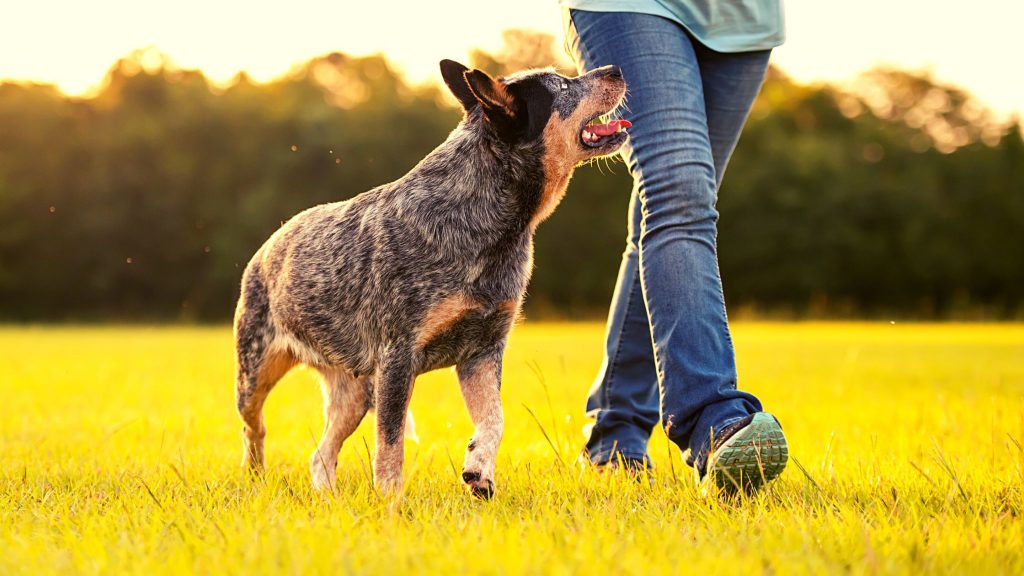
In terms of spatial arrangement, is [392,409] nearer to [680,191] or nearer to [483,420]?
[483,420]

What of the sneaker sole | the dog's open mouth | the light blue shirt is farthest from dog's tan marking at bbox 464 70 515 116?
the sneaker sole

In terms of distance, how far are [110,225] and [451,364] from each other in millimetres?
35134

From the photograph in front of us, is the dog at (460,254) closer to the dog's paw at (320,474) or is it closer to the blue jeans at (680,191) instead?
the dog's paw at (320,474)

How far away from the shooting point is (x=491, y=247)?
360 cm

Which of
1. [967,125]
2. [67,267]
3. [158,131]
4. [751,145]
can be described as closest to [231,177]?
[158,131]

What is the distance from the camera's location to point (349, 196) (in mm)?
34219

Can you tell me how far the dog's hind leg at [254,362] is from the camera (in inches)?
169

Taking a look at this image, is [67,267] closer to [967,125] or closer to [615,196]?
[615,196]

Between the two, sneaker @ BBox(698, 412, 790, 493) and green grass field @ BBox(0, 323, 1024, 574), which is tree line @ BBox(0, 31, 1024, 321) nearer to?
green grass field @ BBox(0, 323, 1024, 574)

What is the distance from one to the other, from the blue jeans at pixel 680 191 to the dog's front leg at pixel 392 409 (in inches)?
37.1

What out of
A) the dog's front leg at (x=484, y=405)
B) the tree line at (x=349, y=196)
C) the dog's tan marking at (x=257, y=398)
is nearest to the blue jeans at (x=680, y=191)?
the dog's front leg at (x=484, y=405)

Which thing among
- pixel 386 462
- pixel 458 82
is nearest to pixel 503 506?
pixel 386 462

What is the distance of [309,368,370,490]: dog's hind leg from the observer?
406 cm

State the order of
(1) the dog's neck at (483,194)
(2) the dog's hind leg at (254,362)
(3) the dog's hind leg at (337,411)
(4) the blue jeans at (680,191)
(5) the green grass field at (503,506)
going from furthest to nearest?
(2) the dog's hind leg at (254,362)
(3) the dog's hind leg at (337,411)
(1) the dog's neck at (483,194)
(4) the blue jeans at (680,191)
(5) the green grass field at (503,506)
